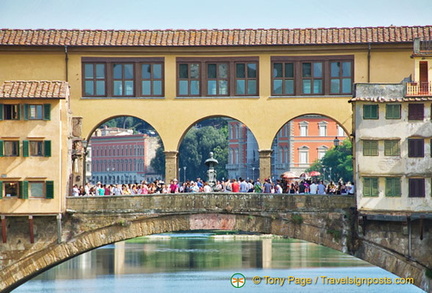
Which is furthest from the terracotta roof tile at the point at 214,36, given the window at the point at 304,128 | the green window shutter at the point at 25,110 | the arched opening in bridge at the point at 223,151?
the arched opening in bridge at the point at 223,151

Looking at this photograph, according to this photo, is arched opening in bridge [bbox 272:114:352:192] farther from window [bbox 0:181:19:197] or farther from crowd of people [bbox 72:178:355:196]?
window [bbox 0:181:19:197]

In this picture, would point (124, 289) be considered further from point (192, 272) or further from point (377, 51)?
point (377, 51)

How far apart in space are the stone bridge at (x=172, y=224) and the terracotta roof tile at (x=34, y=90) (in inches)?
146

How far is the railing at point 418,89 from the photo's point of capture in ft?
143

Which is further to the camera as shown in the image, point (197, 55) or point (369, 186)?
point (197, 55)

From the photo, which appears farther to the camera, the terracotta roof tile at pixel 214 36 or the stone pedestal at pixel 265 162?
the stone pedestal at pixel 265 162

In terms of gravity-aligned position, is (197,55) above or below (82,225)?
above

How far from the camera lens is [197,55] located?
49.3 metres

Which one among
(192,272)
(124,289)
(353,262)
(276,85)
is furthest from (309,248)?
(276,85)

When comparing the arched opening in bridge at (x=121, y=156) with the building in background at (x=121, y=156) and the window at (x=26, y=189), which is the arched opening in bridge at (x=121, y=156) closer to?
the building in background at (x=121, y=156)

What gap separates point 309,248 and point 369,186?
119 feet

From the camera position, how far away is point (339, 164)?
109 m

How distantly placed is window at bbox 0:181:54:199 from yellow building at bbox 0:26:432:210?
5758 millimetres

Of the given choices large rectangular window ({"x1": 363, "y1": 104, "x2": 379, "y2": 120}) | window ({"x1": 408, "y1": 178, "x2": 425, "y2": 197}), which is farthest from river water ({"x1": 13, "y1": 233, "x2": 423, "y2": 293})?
large rectangular window ({"x1": 363, "y1": 104, "x2": 379, "y2": 120})
